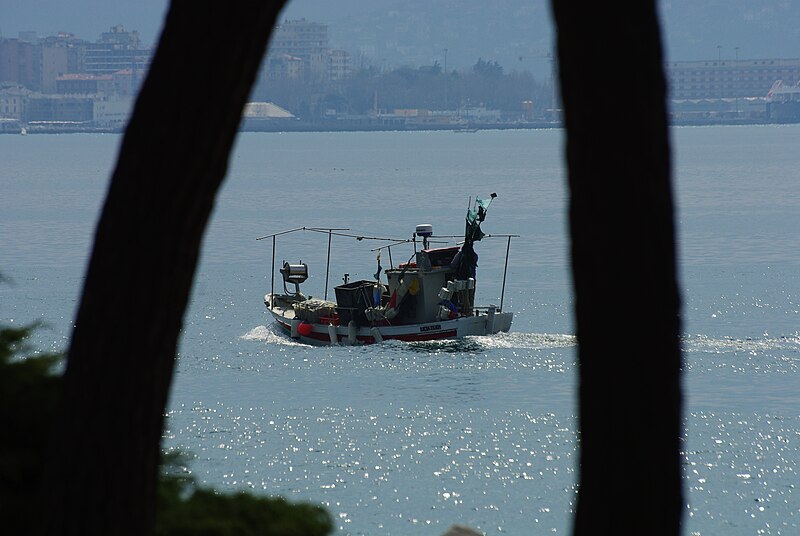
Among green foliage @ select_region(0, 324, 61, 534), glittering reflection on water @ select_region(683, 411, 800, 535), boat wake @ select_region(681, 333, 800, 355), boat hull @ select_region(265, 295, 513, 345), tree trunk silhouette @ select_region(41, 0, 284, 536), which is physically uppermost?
tree trunk silhouette @ select_region(41, 0, 284, 536)

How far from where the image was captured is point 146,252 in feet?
15.8

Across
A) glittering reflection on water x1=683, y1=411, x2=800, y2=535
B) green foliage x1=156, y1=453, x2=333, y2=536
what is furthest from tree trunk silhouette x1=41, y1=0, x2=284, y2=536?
glittering reflection on water x1=683, y1=411, x2=800, y2=535

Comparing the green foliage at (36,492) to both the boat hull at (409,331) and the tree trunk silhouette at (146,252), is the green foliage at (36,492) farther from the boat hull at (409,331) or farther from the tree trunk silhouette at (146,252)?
the boat hull at (409,331)

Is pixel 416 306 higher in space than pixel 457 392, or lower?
higher

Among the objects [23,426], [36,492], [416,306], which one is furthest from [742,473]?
[36,492]

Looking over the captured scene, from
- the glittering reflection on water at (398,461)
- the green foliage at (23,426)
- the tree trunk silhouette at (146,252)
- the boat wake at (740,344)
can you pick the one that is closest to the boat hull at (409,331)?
the boat wake at (740,344)

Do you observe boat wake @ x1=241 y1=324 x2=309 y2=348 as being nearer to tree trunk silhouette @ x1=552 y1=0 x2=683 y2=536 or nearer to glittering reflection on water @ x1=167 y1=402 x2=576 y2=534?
glittering reflection on water @ x1=167 y1=402 x2=576 y2=534

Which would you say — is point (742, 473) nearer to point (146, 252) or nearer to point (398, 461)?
point (398, 461)

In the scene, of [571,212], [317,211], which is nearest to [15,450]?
[571,212]

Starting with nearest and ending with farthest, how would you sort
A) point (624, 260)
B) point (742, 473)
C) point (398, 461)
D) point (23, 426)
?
point (624, 260) → point (23, 426) → point (742, 473) → point (398, 461)

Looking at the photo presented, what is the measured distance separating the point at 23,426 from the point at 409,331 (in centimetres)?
3173

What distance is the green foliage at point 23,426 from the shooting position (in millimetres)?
5461

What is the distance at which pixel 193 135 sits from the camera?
477cm

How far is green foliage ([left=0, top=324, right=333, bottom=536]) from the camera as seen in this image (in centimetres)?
562
